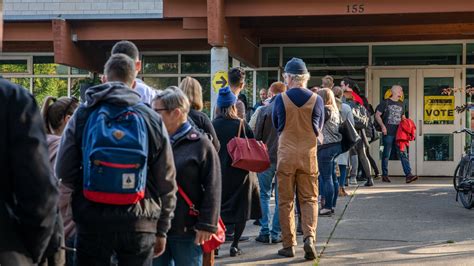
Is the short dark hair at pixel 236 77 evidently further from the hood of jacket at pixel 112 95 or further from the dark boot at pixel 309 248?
the hood of jacket at pixel 112 95

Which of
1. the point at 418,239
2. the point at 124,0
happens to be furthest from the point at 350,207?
the point at 124,0

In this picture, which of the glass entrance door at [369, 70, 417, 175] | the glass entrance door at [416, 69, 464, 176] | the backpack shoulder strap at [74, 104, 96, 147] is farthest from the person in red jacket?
the backpack shoulder strap at [74, 104, 96, 147]

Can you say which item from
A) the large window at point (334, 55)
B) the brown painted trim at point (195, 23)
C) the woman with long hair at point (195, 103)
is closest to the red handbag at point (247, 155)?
the woman with long hair at point (195, 103)

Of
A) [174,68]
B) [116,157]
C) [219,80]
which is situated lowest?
[116,157]

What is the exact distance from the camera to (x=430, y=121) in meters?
15.5

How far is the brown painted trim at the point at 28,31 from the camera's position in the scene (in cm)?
1492

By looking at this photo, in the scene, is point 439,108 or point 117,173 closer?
point 117,173

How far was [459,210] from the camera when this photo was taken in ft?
33.8

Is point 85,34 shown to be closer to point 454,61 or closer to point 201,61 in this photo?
point 201,61

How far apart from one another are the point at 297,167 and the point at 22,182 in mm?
4446

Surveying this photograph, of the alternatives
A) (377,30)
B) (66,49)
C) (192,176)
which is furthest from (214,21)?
(192,176)

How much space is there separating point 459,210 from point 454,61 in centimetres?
602

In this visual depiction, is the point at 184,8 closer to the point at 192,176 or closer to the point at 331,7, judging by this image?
the point at 331,7

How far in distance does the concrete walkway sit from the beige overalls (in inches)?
17.0
